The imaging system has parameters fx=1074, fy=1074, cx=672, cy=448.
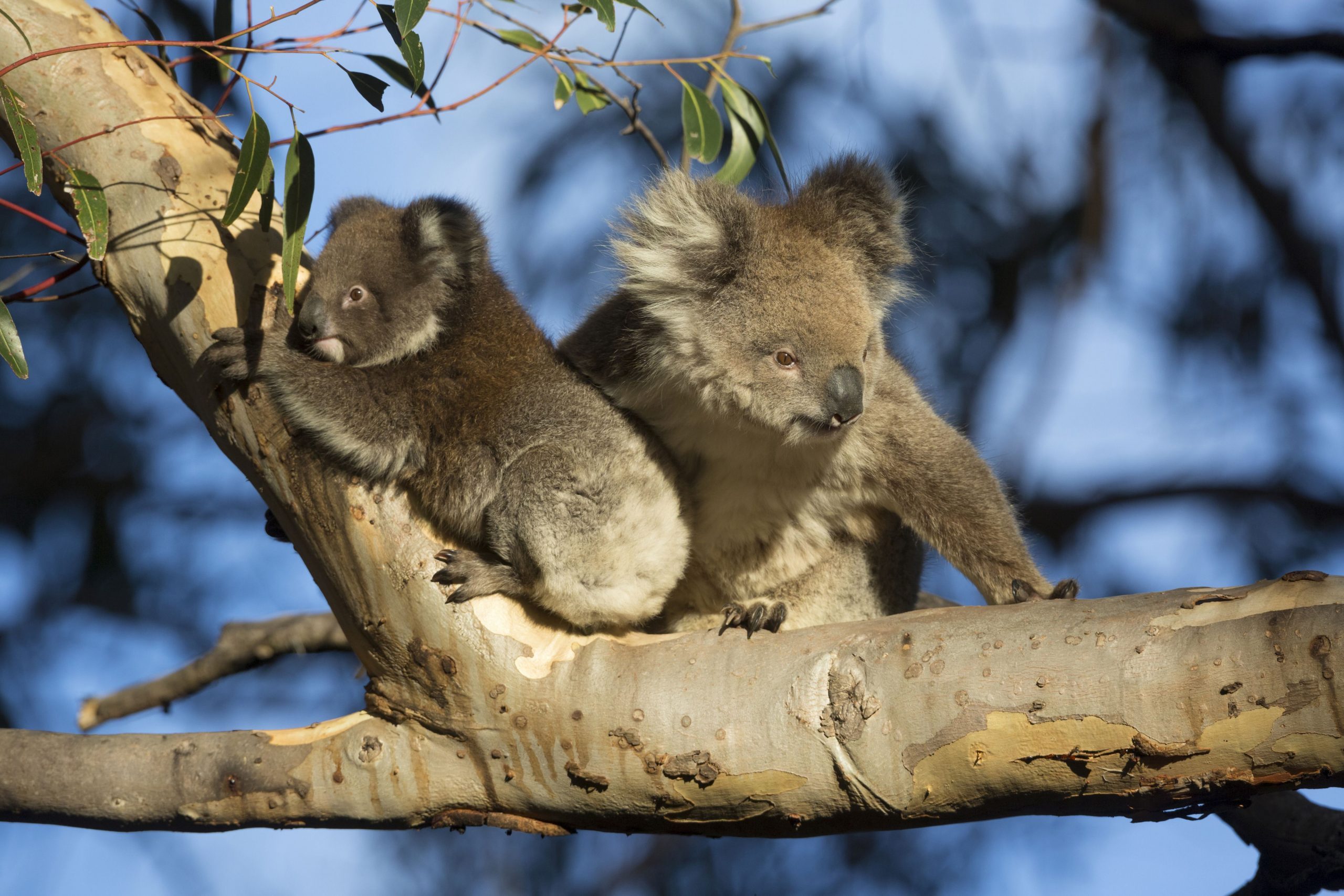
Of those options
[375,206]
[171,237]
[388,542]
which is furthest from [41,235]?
[388,542]

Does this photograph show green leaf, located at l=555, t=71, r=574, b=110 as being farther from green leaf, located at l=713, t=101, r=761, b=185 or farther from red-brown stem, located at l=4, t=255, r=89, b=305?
red-brown stem, located at l=4, t=255, r=89, b=305

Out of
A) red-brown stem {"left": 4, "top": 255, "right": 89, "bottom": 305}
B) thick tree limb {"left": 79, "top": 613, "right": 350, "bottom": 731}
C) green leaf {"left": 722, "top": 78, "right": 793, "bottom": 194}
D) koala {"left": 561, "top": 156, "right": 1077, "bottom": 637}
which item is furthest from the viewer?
thick tree limb {"left": 79, "top": 613, "right": 350, "bottom": 731}

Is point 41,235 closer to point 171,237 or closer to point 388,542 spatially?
point 171,237

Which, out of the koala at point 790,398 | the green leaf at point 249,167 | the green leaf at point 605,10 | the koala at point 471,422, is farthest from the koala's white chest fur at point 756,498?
the green leaf at point 249,167

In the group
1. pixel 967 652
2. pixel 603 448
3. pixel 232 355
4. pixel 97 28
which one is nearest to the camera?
pixel 967 652

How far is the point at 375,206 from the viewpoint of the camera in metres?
2.84

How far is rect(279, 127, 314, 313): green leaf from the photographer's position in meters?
2.12

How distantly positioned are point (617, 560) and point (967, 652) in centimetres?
84

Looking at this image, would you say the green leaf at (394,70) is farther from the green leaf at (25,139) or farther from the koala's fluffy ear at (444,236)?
the green leaf at (25,139)

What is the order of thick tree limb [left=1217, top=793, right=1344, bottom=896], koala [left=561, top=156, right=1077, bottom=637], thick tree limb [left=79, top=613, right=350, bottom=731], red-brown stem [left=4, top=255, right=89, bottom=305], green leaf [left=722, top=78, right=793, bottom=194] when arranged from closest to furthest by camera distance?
red-brown stem [left=4, top=255, right=89, bottom=305] → koala [left=561, top=156, right=1077, bottom=637] → thick tree limb [left=1217, top=793, right=1344, bottom=896] → green leaf [left=722, top=78, right=793, bottom=194] → thick tree limb [left=79, top=613, right=350, bottom=731]

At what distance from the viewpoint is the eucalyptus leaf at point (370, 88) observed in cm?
233

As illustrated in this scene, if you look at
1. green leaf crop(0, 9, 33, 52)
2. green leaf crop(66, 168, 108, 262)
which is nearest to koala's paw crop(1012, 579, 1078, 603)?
green leaf crop(66, 168, 108, 262)

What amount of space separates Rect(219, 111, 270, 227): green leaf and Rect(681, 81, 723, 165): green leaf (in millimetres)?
1223

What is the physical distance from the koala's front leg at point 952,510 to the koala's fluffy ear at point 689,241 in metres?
0.57
